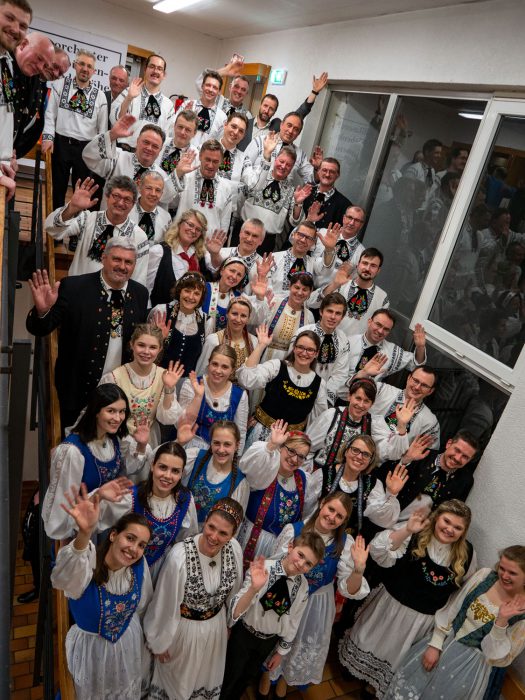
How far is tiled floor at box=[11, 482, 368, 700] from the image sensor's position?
10.6ft

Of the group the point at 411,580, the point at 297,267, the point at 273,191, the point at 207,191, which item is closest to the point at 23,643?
the point at 411,580

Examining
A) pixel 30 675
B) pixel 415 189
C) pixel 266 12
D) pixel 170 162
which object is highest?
pixel 266 12

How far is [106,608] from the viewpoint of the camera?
92.0 inches

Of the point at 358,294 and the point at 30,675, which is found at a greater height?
the point at 358,294

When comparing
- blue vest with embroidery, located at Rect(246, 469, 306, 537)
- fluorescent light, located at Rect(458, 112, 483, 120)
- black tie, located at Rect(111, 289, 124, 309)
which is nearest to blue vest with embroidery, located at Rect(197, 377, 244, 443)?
blue vest with embroidery, located at Rect(246, 469, 306, 537)

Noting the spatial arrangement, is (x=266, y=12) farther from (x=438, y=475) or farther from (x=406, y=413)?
(x=438, y=475)

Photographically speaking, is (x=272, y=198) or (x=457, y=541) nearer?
(x=457, y=541)

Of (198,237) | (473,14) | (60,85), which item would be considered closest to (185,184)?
(198,237)

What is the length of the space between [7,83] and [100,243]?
116 centimetres

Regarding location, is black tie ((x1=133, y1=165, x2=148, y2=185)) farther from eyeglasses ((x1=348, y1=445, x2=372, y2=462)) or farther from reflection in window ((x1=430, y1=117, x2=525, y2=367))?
eyeglasses ((x1=348, y1=445, x2=372, y2=462))

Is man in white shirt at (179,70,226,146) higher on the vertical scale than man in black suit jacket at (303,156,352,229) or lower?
higher

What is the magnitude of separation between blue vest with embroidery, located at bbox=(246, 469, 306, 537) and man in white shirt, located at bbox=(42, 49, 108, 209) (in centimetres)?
328

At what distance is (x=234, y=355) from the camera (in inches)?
123

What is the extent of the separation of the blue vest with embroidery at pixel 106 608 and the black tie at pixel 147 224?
7.43 feet
